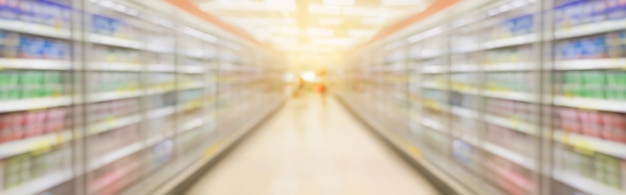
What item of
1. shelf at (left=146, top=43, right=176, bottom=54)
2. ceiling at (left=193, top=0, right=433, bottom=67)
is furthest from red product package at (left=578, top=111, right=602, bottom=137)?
ceiling at (left=193, top=0, right=433, bottom=67)

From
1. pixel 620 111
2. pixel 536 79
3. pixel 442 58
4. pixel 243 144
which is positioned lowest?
pixel 243 144

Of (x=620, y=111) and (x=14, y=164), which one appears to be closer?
(x=620, y=111)

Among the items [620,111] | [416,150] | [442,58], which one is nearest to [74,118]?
[620,111]

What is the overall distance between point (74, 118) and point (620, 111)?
9.47 feet

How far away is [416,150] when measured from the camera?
15.0 feet

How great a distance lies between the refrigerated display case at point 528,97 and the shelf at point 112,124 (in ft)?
8.87

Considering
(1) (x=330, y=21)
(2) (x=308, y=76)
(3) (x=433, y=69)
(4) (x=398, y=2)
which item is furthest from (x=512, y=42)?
(2) (x=308, y=76)

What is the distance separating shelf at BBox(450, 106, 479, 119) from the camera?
314 cm

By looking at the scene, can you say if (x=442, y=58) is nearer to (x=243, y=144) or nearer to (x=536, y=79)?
(x=536, y=79)

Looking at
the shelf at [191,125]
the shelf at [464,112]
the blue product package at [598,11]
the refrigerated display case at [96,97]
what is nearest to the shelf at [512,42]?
the blue product package at [598,11]

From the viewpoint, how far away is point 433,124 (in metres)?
4.23

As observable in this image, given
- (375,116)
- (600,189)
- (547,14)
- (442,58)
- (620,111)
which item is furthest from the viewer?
(375,116)

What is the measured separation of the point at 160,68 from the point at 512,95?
2839mm

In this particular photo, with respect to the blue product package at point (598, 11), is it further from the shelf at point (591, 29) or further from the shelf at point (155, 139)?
the shelf at point (155, 139)
